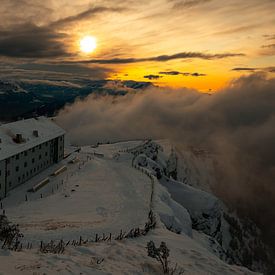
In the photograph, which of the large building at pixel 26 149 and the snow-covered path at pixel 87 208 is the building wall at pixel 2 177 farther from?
the snow-covered path at pixel 87 208

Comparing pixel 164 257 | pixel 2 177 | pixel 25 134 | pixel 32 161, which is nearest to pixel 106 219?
pixel 2 177

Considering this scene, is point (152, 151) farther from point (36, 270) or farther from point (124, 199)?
point (36, 270)

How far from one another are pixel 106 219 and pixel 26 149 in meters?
27.9

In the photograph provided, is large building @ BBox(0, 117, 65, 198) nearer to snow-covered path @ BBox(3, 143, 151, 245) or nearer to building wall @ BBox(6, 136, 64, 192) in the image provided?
building wall @ BBox(6, 136, 64, 192)

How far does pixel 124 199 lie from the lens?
51.5m

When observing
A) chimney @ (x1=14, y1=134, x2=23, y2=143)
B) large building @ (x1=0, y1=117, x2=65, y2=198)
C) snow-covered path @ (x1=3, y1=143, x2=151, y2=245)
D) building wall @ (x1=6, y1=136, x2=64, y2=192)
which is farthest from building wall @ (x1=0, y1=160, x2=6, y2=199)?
chimney @ (x1=14, y1=134, x2=23, y2=143)

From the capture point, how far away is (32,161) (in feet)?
218

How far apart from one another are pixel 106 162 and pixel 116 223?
147 ft

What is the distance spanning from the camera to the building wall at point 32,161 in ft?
191

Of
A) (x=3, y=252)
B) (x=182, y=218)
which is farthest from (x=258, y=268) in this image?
(x=3, y=252)

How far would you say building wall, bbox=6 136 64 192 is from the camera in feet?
191

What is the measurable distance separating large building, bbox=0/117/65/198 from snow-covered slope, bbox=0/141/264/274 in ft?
6.74

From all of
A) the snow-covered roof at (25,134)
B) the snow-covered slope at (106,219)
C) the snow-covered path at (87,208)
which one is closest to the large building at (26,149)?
the snow-covered roof at (25,134)

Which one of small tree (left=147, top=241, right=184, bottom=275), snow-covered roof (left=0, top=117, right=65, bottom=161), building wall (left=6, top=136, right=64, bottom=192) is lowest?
building wall (left=6, top=136, right=64, bottom=192)
